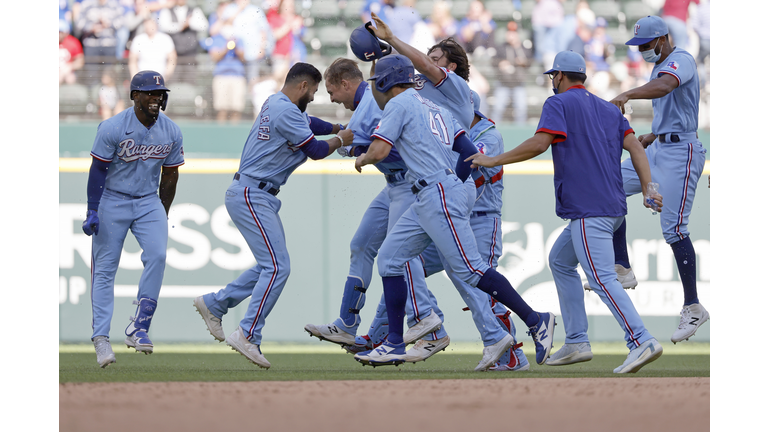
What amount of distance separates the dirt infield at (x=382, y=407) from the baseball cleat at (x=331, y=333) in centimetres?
87

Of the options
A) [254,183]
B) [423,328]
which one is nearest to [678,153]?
[423,328]

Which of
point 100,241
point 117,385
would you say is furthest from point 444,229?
point 100,241

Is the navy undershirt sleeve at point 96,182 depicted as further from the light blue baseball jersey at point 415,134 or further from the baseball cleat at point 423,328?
the baseball cleat at point 423,328

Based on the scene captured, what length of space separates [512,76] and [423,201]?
15.7ft

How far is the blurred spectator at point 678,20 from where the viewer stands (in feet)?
29.2

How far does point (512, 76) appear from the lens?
8.77 m

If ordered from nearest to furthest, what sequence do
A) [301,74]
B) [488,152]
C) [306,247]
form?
[301,74] → [488,152] → [306,247]

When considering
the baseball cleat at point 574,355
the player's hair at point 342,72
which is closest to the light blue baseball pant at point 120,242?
the player's hair at point 342,72

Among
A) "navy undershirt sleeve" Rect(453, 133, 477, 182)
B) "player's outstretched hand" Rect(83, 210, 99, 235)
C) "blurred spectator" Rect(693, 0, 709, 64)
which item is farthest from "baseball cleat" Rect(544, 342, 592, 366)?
"blurred spectator" Rect(693, 0, 709, 64)

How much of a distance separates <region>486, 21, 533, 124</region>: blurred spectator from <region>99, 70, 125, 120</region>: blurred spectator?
399 cm

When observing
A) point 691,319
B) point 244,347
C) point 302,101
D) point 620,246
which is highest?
point 302,101

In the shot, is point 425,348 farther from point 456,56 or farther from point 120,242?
point 120,242

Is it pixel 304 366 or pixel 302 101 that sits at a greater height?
pixel 302 101

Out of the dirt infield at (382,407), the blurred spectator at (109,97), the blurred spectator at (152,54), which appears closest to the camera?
the dirt infield at (382,407)
